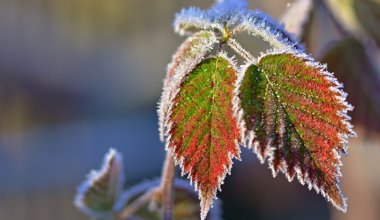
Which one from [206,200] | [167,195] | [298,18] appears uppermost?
[298,18]

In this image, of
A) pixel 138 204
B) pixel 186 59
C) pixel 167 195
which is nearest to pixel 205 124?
pixel 186 59

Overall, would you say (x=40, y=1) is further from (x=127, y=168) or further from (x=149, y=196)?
(x=149, y=196)

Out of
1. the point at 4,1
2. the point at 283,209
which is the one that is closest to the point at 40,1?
the point at 4,1

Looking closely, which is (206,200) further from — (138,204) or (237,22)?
(138,204)

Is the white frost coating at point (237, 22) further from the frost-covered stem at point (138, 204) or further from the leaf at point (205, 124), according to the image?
the frost-covered stem at point (138, 204)

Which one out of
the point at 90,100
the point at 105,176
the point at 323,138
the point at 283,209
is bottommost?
the point at 323,138

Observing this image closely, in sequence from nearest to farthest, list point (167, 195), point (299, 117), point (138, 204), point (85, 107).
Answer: point (299, 117) < point (167, 195) < point (138, 204) < point (85, 107)

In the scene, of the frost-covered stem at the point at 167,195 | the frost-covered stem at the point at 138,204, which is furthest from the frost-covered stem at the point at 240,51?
the frost-covered stem at the point at 138,204
